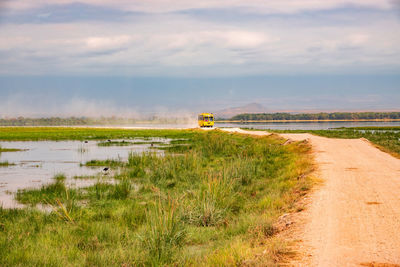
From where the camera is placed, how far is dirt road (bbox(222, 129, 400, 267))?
23.5ft

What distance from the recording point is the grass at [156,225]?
8594 mm

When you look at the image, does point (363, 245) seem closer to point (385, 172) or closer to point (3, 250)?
point (3, 250)

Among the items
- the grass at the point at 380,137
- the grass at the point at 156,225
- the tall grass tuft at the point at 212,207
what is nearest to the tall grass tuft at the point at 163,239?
the grass at the point at 156,225

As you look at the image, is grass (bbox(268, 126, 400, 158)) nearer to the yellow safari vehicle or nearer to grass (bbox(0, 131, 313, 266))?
grass (bbox(0, 131, 313, 266))

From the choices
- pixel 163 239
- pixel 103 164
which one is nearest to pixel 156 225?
pixel 163 239

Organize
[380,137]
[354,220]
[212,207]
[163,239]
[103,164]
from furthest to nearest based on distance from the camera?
[380,137]
[103,164]
[212,207]
[354,220]
[163,239]

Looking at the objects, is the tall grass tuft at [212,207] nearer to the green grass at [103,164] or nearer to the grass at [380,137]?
the grass at [380,137]

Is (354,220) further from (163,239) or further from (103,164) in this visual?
(103,164)

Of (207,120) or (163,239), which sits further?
(207,120)

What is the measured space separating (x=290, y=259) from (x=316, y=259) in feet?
1.55

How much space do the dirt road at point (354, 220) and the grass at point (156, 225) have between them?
0.78 metres

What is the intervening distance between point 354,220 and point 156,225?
444 cm

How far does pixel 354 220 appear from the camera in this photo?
30.9 ft

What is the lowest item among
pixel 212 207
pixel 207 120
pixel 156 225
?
pixel 212 207
